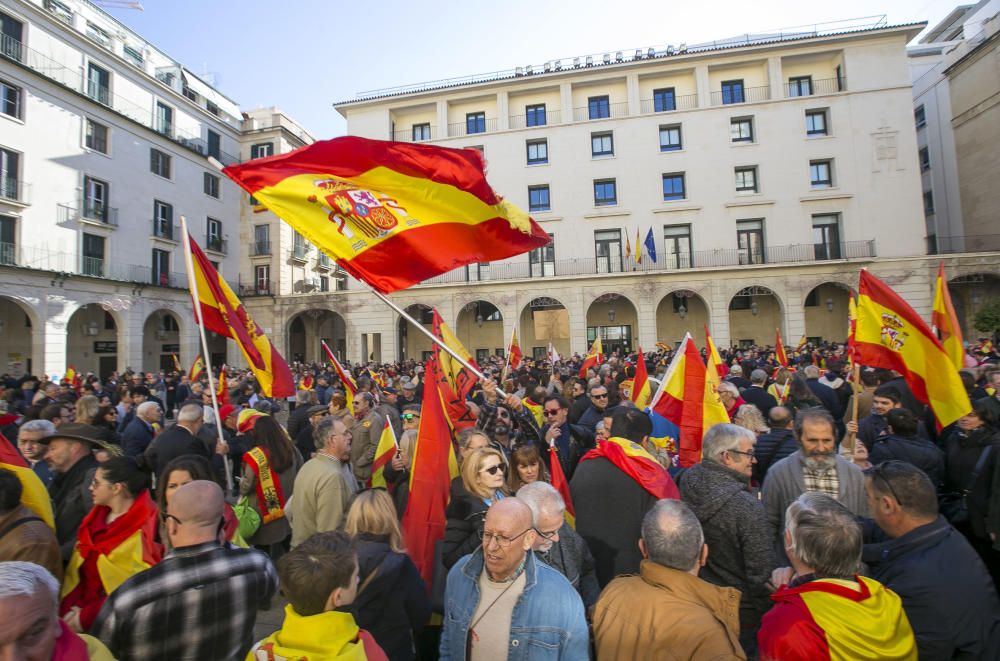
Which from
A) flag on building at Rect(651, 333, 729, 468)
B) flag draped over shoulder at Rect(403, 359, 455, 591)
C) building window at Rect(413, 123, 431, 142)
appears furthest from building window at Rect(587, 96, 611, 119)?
flag draped over shoulder at Rect(403, 359, 455, 591)

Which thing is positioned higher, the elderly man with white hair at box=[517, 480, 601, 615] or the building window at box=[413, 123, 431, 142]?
the building window at box=[413, 123, 431, 142]

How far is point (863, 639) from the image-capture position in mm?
1840

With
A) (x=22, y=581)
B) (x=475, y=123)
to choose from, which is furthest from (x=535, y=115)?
(x=22, y=581)

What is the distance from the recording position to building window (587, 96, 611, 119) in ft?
96.8

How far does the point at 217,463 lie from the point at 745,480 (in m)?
Result: 5.56

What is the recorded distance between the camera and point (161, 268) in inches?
1123

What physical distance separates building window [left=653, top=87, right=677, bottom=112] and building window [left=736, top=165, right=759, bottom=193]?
5024 millimetres

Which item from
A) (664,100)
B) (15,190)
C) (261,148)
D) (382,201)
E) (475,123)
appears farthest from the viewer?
(261,148)

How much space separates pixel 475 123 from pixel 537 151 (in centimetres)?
409

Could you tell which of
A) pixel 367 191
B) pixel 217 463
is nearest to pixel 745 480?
pixel 367 191

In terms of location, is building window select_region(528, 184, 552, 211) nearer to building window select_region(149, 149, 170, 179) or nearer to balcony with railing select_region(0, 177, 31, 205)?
building window select_region(149, 149, 170, 179)

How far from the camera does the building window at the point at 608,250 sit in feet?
92.2

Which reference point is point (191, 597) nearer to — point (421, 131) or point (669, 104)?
point (669, 104)

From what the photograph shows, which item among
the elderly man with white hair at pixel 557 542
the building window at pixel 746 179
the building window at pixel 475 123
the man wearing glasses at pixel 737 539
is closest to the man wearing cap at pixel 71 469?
the elderly man with white hair at pixel 557 542
